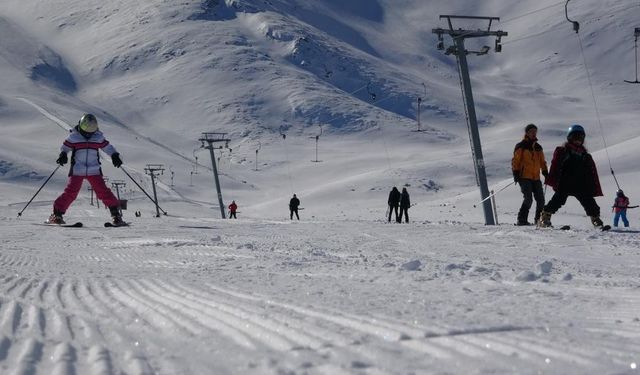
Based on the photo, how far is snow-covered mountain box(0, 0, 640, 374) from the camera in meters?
2.84

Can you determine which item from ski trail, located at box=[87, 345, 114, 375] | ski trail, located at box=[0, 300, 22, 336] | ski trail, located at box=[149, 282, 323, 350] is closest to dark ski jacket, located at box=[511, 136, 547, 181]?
ski trail, located at box=[149, 282, 323, 350]

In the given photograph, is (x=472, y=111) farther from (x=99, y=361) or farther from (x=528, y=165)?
(x=99, y=361)

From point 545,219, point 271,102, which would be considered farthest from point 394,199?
point 271,102

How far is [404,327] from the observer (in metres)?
2.44

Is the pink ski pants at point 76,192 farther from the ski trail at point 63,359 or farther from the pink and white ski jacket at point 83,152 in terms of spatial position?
the ski trail at point 63,359

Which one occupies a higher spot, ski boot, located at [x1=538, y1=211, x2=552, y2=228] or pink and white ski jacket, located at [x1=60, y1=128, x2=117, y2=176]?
pink and white ski jacket, located at [x1=60, y1=128, x2=117, y2=176]

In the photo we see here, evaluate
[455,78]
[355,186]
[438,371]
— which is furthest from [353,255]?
[455,78]

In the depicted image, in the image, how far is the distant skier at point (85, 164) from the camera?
11.5 m

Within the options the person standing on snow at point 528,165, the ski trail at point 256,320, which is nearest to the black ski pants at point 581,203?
the person standing on snow at point 528,165

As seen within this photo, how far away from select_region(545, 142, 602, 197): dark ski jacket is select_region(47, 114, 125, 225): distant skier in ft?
22.4

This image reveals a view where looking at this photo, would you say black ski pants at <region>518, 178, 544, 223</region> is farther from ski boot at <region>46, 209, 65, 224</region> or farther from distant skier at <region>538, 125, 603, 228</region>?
ski boot at <region>46, 209, 65, 224</region>

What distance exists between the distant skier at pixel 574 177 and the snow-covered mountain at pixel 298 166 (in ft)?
3.50

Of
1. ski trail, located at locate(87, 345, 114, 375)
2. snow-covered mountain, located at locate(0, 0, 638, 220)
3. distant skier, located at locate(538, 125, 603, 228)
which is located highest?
snow-covered mountain, located at locate(0, 0, 638, 220)

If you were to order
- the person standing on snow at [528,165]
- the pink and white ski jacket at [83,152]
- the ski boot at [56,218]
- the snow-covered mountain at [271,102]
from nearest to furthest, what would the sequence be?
the person standing on snow at [528,165] → the pink and white ski jacket at [83,152] → the ski boot at [56,218] → the snow-covered mountain at [271,102]
